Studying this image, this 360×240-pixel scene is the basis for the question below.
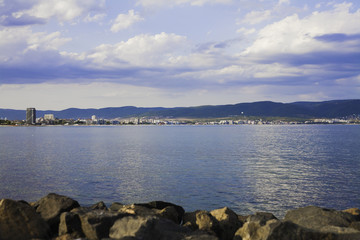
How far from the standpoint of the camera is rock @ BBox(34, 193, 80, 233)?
15.0m

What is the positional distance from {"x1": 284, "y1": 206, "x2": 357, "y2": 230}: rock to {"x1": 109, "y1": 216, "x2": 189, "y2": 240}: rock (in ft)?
17.8

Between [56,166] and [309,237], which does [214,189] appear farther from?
[56,166]

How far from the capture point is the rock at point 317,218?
47.8 ft

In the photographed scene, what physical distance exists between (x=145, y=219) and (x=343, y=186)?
1072 inches

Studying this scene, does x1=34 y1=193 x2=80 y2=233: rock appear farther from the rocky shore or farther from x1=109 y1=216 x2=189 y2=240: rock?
x1=109 y1=216 x2=189 y2=240: rock

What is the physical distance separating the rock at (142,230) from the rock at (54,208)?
13.8 ft

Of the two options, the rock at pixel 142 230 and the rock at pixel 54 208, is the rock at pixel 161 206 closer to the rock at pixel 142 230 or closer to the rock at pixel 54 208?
the rock at pixel 54 208

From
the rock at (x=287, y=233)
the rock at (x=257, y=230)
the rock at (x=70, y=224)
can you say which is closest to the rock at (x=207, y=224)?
the rock at (x=257, y=230)

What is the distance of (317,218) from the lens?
14961 mm

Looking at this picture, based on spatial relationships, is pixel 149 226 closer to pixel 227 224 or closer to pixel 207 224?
pixel 207 224

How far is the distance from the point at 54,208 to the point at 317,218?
11.7 meters

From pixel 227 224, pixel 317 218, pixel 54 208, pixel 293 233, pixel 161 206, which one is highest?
pixel 293 233

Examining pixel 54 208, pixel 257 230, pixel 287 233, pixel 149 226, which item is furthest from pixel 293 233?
pixel 54 208

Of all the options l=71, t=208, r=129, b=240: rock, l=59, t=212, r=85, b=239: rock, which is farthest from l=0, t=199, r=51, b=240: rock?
l=71, t=208, r=129, b=240: rock
